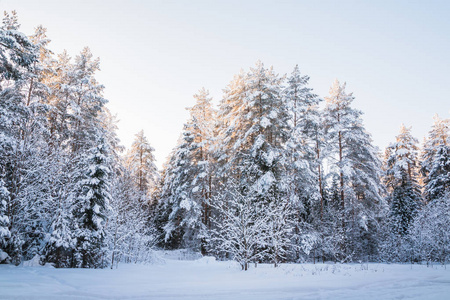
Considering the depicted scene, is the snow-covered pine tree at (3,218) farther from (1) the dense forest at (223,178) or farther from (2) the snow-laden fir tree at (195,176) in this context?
(2) the snow-laden fir tree at (195,176)

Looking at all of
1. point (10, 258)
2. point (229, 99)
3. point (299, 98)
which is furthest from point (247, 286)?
point (229, 99)

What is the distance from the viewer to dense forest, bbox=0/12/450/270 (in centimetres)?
1265

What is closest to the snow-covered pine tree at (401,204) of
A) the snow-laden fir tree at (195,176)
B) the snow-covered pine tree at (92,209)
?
the snow-laden fir tree at (195,176)

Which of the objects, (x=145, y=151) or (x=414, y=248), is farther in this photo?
(x=145, y=151)

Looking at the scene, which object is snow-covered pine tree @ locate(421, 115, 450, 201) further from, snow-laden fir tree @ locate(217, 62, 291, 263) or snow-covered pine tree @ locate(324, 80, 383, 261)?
snow-laden fir tree @ locate(217, 62, 291, 263)

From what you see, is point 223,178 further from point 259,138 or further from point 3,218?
point 3,218

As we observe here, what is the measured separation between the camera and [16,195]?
11.8 metres

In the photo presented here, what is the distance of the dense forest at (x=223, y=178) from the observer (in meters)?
12.6

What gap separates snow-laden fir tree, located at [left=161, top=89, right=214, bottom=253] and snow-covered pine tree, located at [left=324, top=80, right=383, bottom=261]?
10359mm

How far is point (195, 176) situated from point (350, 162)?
13197 mm

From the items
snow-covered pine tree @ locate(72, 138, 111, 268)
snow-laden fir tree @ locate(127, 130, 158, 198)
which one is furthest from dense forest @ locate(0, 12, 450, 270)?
snow-laden fir tree @ locate(127, 130, 158, 198)

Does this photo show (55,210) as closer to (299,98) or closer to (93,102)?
(93,102)

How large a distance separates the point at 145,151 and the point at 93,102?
14403 millimetres

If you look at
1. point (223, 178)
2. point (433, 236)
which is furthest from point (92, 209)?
point (433, 236)
